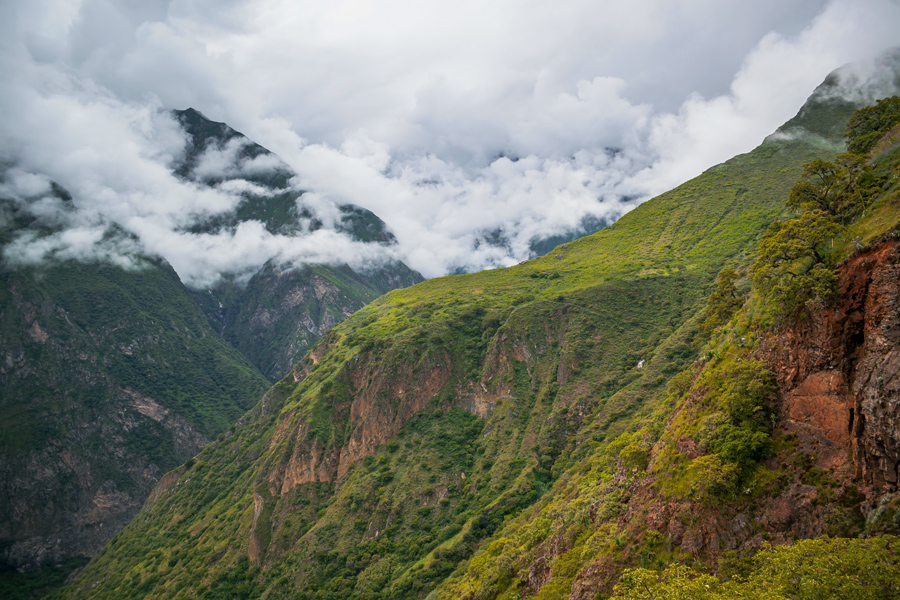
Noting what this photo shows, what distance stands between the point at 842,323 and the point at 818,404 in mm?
6257

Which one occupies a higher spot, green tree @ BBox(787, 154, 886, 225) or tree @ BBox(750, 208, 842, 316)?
green tree @ BBox(787, 154, 886, 225)

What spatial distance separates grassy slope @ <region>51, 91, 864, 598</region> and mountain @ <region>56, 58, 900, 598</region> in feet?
2.35

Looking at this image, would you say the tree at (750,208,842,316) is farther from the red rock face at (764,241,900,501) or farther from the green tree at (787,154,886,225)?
the green tree at (787,154,886,225)

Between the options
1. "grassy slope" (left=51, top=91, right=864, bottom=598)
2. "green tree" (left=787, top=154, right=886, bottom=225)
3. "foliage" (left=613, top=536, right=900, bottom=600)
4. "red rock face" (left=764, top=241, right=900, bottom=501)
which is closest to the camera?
"foliage" (left=613, top=536, right=900, bottom=600)

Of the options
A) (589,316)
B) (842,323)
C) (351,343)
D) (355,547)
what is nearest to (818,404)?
(842,323)

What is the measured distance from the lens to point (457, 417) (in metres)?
125

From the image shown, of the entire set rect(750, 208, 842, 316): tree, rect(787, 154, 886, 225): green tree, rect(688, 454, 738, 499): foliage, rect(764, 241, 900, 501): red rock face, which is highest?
rect(787, 154, 886, 225): green tree

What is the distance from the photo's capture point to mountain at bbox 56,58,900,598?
3175 centimetres

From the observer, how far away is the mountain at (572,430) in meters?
31.8

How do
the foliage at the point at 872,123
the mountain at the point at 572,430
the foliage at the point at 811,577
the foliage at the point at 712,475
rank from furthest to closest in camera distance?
the foliage at the point at 872,123 < the foliage at the point at 712,475 < the mountain at the point at 572,430 < the foliage at the point at 811,577

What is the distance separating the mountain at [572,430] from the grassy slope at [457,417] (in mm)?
715

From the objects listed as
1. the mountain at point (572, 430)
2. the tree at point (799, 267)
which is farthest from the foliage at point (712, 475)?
the tree at point (799, 267)

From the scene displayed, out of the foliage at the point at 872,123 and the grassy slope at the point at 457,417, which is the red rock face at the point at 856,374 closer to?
the foliage at the point at 872,123

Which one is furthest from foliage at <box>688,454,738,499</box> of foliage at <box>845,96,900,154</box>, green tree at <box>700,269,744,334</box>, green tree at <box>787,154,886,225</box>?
foliage at <box>845,96,900,154</box>
